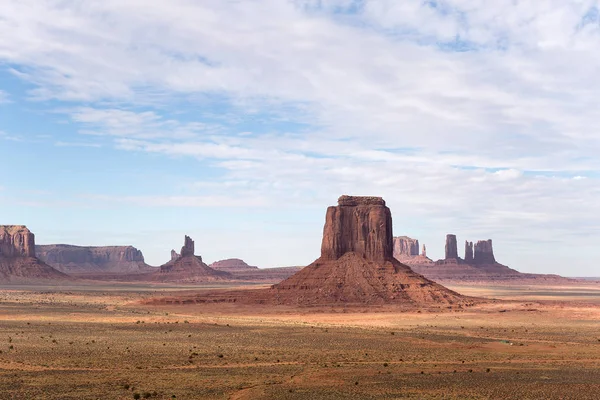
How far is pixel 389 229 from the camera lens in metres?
120

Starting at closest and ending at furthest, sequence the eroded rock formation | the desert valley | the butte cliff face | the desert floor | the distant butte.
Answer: the desert floor → the desert valley → the distant butte → the butte cliff face → the eroded rock formation

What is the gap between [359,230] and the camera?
12019 centimetres

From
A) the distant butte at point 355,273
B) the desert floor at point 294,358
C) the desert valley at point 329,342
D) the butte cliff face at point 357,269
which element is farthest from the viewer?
the butte cliff face at point 357,269

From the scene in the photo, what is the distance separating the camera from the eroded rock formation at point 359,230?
120 m

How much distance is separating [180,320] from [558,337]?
43838 millimetres

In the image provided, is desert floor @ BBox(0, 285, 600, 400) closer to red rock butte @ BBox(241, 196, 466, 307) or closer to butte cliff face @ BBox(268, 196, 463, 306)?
red rock butte @ BBox(241, 196, 466, 307)

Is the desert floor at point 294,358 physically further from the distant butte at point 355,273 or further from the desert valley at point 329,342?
the distant butte at point 355,273

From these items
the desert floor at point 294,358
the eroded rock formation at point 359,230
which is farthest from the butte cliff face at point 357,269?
the desert floor at point 294,358

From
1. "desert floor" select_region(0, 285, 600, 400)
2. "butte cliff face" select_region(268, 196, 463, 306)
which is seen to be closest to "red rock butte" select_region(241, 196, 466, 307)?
"butte cliff face" select_region(268, 196, 463, 306)

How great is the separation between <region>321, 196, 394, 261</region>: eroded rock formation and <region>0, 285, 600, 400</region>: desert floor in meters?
28.2

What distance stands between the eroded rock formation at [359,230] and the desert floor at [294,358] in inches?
1110

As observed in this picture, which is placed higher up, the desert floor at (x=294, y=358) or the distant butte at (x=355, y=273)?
the distant butte at (x=355, y=273)

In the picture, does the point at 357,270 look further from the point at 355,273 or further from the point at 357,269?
the point at 355,273

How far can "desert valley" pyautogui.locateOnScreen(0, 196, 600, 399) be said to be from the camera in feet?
128
